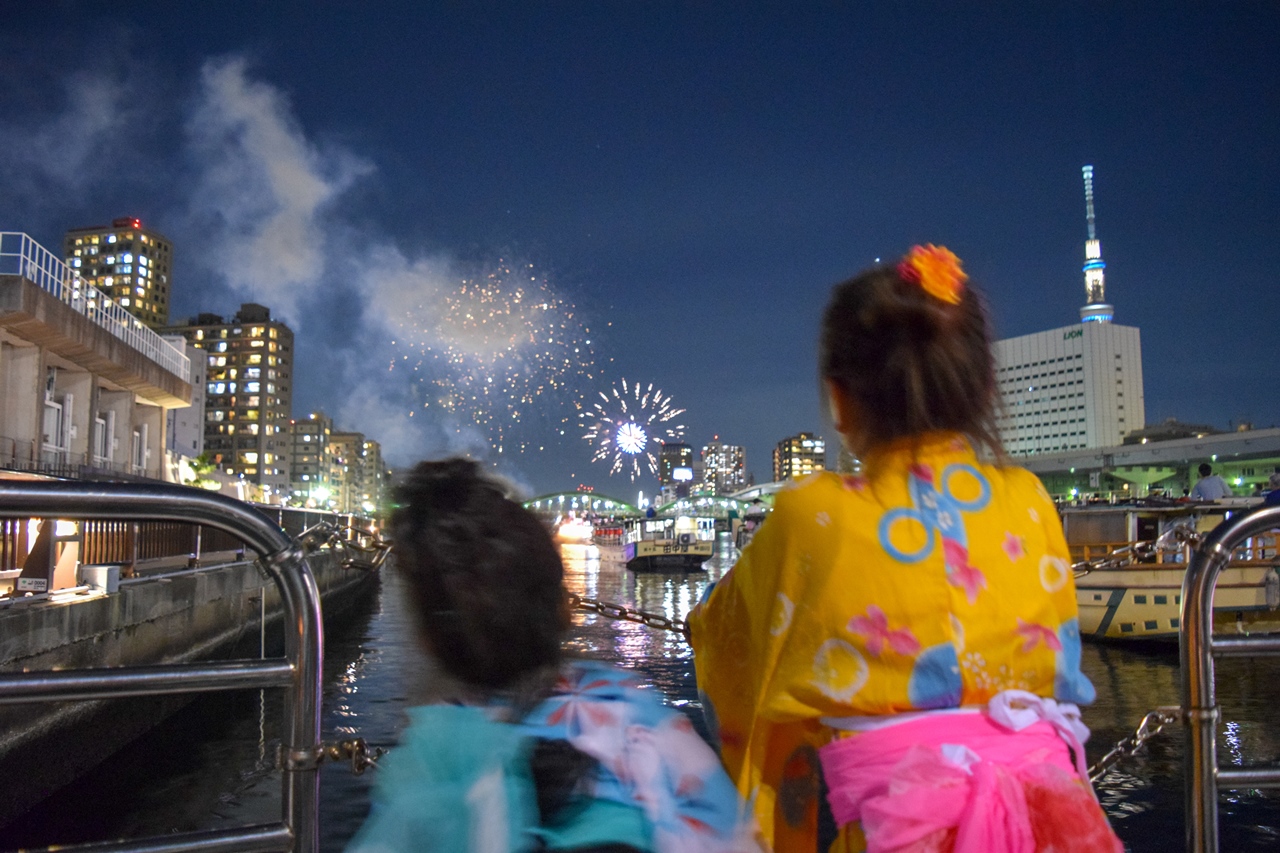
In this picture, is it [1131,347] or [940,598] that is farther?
[1131,347]

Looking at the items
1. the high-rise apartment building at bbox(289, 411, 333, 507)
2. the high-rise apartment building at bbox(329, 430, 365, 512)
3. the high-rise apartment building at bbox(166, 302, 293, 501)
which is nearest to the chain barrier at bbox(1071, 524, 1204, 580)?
the high-rise apartment building at bbox(166, 302, 293, 501)

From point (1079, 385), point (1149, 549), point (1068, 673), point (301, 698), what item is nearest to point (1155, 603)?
point (1149, 549)

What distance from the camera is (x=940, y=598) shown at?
1.44 m

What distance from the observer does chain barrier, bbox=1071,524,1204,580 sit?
6.73 ft

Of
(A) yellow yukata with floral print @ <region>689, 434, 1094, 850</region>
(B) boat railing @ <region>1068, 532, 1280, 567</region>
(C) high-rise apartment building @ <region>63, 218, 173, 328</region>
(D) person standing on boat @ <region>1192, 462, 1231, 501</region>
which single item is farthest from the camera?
(C) high-rise apartment building @ <region>63, 218, 173, 328</region>

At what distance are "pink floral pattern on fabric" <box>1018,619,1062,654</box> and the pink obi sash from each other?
3.3 inches

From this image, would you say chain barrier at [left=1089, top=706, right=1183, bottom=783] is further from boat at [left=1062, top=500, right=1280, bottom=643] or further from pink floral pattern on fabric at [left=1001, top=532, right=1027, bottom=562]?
boat at [left=1062, top=500, right=1280, bottom=643]

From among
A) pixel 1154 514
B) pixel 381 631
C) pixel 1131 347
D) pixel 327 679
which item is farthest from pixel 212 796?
pixel 1131 347

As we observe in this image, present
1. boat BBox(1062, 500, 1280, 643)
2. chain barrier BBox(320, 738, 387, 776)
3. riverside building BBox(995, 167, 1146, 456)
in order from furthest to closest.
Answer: riverside building BBox(995, 167, 1146, 456), boat BBox(1062, 500, 1280, 643), chain barrier BBox(320, 738, 387, 776)

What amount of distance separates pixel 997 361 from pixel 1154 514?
2015 cm

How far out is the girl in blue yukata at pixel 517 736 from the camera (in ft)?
4.34

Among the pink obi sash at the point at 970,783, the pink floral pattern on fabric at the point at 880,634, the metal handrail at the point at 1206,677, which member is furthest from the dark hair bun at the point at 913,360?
the metal handrail at the point at 1206,677

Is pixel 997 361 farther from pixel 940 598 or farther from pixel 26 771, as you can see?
pixel 26 771

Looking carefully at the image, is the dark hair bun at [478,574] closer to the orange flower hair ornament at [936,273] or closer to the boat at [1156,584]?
Result: the orange flower hair ornament at [936,273]
